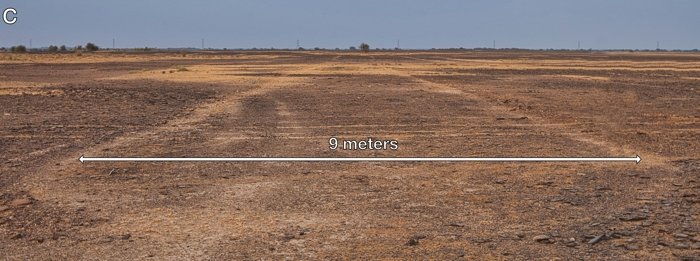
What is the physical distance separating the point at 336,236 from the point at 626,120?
12.1 m

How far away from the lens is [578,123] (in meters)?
16.0

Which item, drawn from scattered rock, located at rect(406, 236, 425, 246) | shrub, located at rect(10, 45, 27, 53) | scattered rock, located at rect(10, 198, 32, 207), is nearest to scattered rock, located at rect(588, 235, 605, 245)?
scattered rock, located at rect(406, 236, 425, 246)

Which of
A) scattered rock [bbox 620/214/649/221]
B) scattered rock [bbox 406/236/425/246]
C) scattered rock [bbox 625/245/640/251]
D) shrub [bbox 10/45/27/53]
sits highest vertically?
shrub [bbox 10/45/27/53]

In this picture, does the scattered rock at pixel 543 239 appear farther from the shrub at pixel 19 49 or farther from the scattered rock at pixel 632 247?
the shrub at pixel 19 49

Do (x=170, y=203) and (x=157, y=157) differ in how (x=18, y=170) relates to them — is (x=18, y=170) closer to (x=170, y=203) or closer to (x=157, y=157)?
(x=157, y=157)

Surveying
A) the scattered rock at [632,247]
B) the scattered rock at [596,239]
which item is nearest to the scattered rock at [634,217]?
the scattered rock at [596,239]

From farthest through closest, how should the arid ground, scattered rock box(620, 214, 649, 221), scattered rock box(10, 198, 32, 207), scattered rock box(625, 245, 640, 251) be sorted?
1. scattered rock box(10, 198, 32, 207)
2. scattered rock box(620, 214, 649, 221)
3. the arid ground
4. scattered rock box(625, 245, 640, 251)

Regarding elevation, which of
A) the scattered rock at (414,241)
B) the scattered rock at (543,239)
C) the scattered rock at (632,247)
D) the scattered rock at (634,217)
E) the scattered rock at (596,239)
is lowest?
the scattered rock at (414,241)

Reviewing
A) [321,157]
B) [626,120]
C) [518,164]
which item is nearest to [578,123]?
[626,120]

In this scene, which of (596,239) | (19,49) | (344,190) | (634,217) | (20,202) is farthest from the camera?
(19,49)

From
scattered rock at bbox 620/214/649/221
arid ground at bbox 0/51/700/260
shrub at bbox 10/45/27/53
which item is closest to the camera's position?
arid ground at bbox 0/51/700/260

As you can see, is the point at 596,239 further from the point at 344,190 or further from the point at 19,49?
the point at 19,49

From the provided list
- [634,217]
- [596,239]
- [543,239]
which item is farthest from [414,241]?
[634,217]

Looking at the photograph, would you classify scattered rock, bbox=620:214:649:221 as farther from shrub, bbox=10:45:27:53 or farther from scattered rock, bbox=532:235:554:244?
shrub, bbox=10:45:27:53
